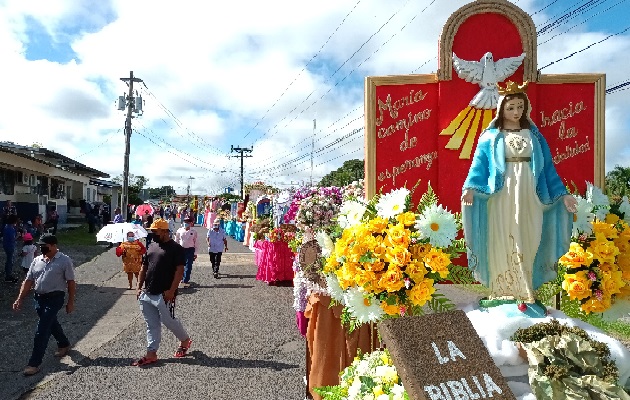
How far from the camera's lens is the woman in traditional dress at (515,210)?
3821 mm

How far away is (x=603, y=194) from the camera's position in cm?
445

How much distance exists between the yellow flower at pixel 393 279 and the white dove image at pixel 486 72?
2036 millimetres

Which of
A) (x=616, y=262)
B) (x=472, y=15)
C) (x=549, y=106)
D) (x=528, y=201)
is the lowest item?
(x=616, y=262)

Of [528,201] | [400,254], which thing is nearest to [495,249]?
[528,201]

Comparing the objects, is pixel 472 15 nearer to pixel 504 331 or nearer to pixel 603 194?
pixel 603 194

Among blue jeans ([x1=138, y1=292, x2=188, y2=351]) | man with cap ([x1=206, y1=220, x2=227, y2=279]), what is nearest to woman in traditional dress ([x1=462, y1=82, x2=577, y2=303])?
blue jeans ([x1=138, y1=292, x2=188, y2=351])

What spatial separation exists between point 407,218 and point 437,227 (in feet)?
0.69

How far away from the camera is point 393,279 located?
358 cm

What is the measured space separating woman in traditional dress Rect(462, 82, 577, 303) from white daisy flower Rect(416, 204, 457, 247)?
218mm

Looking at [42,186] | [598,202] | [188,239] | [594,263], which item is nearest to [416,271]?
[594,263]

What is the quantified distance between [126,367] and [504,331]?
495 cm

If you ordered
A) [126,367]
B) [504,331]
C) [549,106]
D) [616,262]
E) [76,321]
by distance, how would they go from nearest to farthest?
[504,331], [616,262], [549,106], [126,367], [76,321]

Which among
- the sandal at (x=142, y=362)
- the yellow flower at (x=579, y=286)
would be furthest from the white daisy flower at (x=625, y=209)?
the sandal at (x=142, y=362)

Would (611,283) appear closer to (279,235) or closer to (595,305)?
(595,305)
